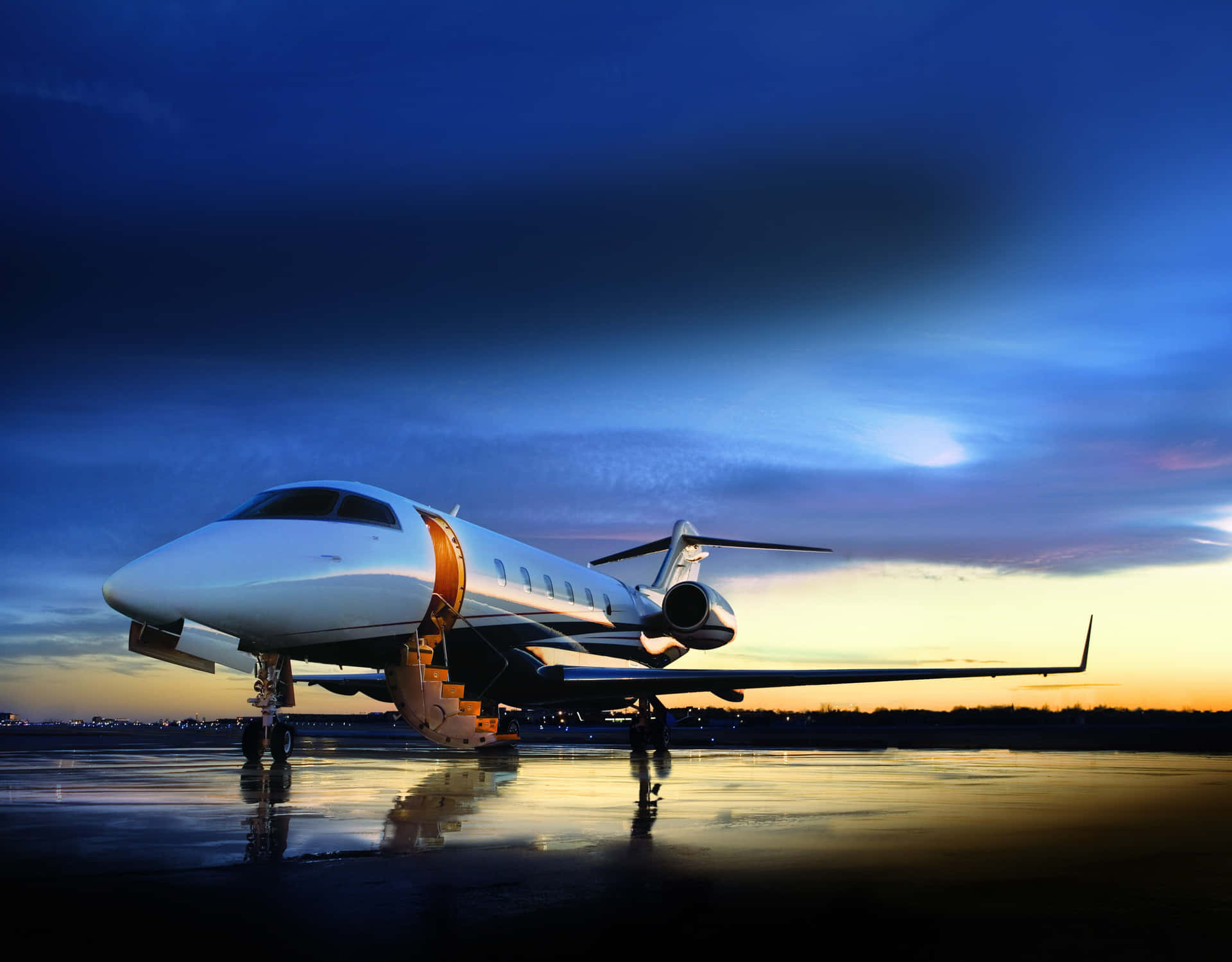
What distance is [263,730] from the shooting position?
14.0 meters

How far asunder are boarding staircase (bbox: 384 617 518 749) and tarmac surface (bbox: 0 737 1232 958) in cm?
298

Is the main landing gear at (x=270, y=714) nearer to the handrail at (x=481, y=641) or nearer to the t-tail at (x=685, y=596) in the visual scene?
the handrail at (x=481, y=641)

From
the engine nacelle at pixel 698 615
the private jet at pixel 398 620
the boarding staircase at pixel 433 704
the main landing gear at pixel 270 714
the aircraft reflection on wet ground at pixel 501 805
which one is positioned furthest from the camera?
the engine nacelle at pixel 698 615

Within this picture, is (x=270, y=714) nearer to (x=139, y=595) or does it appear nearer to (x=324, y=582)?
(x=324, y=582)

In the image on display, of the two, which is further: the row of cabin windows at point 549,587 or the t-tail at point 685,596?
the t-tail at point 685,596

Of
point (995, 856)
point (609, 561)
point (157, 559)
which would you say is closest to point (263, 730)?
point (157, 559)

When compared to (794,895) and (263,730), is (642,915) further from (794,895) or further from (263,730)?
(263,730)

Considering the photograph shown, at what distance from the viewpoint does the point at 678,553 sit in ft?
104

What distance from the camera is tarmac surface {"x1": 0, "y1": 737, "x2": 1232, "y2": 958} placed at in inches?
163

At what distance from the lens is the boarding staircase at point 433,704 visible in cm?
1493

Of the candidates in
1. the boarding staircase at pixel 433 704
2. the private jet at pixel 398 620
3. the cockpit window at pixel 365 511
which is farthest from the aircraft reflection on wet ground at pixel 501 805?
the cockpit window at pixel 365 511

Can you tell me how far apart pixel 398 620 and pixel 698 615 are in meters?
10.4

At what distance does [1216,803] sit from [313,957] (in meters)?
9.29

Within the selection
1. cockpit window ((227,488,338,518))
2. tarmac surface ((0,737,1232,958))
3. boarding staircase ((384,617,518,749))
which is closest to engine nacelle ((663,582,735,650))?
boarding staircase ((384,617,518,749))
